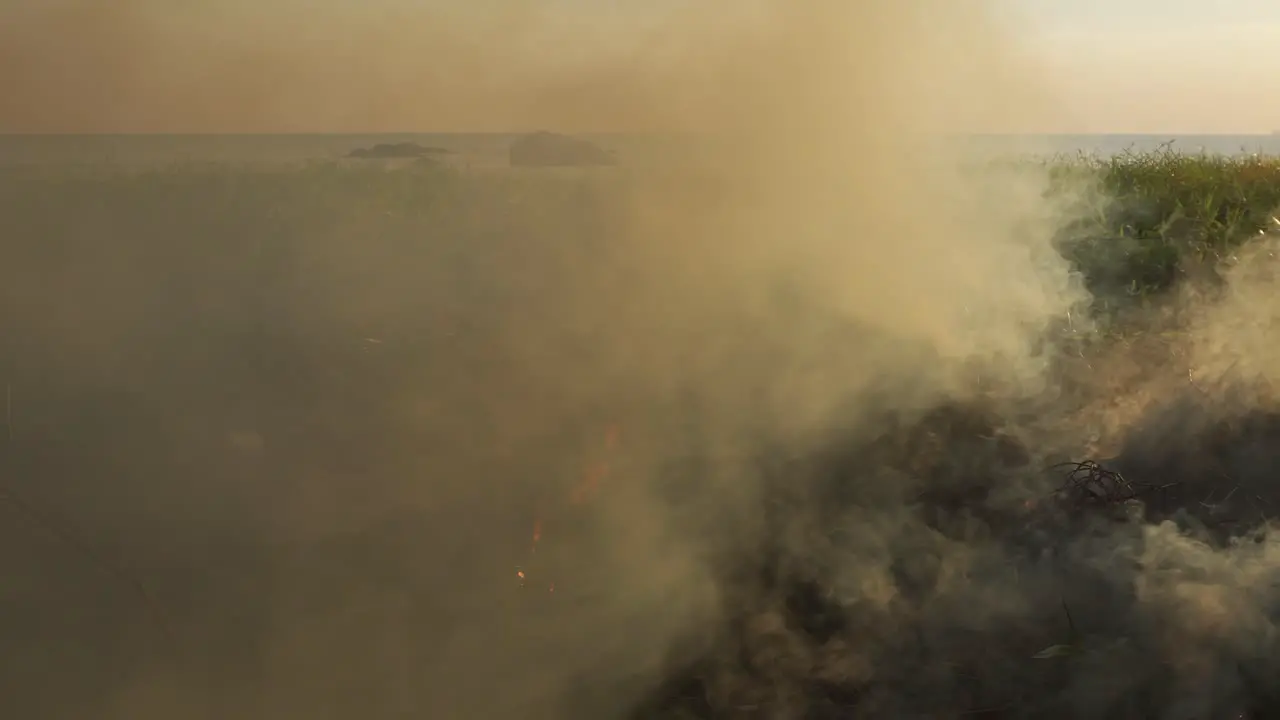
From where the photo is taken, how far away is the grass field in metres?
2.69

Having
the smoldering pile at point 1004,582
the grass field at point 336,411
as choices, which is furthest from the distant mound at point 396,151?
the smoldering pile at point 1004,582

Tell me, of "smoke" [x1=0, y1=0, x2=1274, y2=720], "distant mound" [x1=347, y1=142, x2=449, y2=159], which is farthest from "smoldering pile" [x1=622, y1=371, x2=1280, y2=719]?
"distant mound" [x1=347, y1=142, x2=449, y2=159]

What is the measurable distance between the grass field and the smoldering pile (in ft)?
0.07

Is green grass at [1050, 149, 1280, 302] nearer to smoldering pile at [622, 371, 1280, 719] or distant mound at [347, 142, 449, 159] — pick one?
smoldering pile at [622, 371, 1280, 719]

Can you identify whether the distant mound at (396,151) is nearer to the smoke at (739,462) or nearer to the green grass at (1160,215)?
the smoke at (739,462)

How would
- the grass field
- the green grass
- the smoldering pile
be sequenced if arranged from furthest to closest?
the green grass → the grass field → the smoldering pile

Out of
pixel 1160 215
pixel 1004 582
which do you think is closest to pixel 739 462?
pixel 1004 582

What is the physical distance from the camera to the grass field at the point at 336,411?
8.81 ft

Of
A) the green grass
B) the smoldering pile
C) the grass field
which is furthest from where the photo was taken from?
the green grass

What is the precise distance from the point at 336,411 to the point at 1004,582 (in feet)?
10.1

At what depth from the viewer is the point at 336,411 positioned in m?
4.11

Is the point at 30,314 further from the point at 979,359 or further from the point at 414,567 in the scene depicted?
the point at 979,359

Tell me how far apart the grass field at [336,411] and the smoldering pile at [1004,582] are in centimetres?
2

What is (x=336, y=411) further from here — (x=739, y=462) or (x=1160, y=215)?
(x=1160, y=215)
